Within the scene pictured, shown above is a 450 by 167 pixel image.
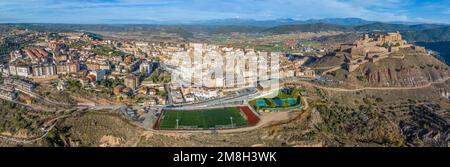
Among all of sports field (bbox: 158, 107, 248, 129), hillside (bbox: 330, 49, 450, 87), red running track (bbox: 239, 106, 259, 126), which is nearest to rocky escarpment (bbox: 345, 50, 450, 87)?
hillside (bbox: 330, 49, 450, 87)

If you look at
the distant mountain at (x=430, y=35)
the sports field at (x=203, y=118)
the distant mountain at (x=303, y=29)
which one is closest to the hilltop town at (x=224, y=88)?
the sports field at (x=203, y=118)

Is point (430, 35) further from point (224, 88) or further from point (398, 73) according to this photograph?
point (224, 88)

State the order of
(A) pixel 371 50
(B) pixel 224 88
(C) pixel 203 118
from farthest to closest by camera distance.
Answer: (A) pixel 371 50
(B) pixel 224 88
(C) pixel 203 118

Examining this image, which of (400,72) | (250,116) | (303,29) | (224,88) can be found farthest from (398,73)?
(303,29)

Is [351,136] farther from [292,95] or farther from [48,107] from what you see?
[48,107]

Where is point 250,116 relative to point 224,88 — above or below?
below

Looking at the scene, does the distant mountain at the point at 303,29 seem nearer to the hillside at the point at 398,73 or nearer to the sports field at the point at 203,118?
the hillside at the point at 398,73
